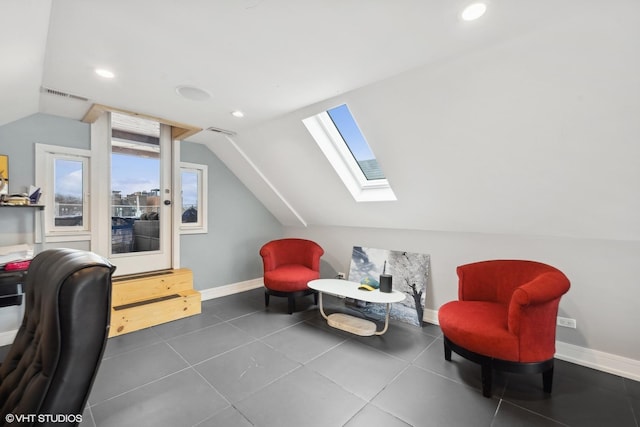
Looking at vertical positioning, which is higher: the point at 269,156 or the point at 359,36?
the point at 359,36

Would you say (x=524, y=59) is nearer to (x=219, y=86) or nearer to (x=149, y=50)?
(x=219, y=86)

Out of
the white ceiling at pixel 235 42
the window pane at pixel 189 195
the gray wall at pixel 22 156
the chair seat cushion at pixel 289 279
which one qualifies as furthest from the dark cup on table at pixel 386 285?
the gray wall at pixel 22 156

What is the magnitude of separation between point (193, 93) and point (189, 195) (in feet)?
6.44

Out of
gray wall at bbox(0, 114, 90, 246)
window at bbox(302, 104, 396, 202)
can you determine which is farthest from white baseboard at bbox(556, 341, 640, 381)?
gray wall at bbox(0, 114, 90, 246)

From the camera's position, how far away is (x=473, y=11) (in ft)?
4.74

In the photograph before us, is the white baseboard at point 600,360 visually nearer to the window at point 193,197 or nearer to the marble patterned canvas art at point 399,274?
the marble patterned canvas art at point 399,274

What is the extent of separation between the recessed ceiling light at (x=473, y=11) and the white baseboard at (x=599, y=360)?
9.48ft

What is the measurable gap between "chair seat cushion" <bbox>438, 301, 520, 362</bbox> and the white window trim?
3931 mm

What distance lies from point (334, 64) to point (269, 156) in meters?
1.96

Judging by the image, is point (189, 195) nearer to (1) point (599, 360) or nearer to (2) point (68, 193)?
(2) point (68, 193)

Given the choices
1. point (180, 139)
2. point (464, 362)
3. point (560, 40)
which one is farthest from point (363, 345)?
point (180, 139)

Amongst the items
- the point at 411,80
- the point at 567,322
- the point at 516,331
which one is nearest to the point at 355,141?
the point at 411,80

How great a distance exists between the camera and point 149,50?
182cm

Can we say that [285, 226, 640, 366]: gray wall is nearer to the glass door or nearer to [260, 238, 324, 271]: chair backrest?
[260, 238, 324, 271]: chair backrest
